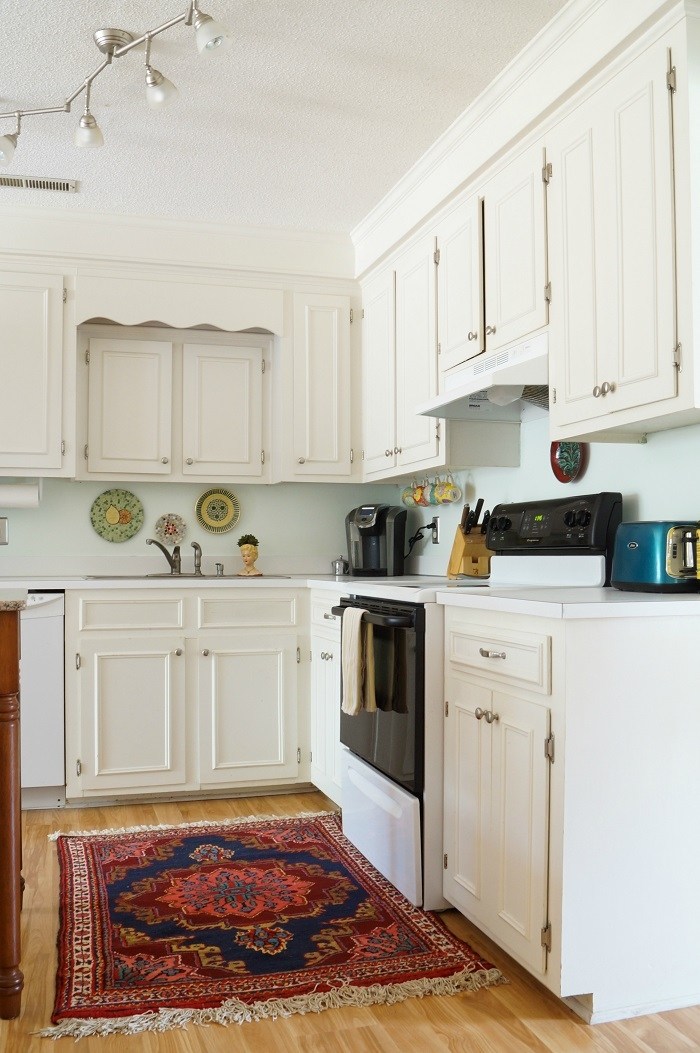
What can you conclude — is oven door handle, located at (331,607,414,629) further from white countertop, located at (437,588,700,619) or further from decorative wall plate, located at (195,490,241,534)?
decorative wall plate, located at (195,490,241,534)

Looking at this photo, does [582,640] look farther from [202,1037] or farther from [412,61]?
[412,61]

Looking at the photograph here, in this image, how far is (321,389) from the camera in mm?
4297

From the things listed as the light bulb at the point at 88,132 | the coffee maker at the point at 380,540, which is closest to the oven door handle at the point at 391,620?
the coffee maker at the point at 380,540

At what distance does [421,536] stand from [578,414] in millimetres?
1874

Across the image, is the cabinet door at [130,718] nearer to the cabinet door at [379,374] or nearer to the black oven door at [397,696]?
the black oven door at [397,696]

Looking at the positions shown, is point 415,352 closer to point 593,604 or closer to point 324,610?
point 324,610

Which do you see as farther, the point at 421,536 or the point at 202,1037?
the point at 421,536

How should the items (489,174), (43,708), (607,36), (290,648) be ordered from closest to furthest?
(607,36), (489,174), (43,708), (290,648)

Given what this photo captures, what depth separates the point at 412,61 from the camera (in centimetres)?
274

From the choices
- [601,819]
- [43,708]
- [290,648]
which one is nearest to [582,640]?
[601,819]

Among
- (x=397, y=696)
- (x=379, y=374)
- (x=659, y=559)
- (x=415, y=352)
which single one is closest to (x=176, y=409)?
(x=379, y=374)

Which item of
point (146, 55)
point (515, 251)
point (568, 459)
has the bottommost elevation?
point (568, 459)


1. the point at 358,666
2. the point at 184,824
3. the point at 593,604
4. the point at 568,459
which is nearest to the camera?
the point at 593,604

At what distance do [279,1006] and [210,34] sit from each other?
222cm
